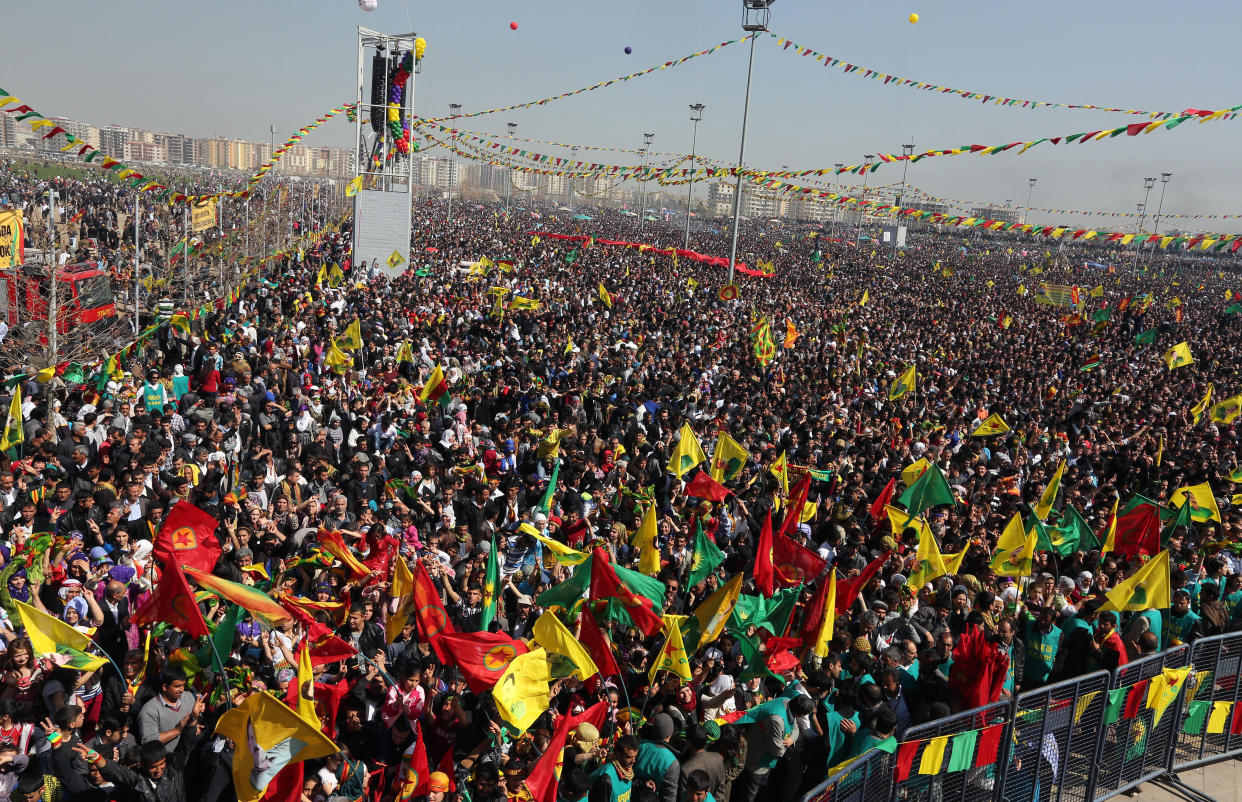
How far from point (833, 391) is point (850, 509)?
6.72m

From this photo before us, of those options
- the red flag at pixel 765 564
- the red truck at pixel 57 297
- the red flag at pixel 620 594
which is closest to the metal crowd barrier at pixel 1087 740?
the red flag at pixel 620 594

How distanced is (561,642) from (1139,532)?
7146mm

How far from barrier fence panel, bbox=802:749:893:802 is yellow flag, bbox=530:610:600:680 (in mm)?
1507

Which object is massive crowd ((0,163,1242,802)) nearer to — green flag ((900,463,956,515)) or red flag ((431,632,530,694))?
red flag ((431,632,530,694))

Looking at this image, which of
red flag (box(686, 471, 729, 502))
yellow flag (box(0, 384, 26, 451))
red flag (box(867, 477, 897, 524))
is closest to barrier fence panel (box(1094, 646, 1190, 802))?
red flag (box(867, 477, 897, 524))

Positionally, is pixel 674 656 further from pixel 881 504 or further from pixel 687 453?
pixel 687 453

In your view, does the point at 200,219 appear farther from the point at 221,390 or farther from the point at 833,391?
the point at 833,391

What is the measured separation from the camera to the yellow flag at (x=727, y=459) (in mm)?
11352

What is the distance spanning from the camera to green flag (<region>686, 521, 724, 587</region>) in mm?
8383

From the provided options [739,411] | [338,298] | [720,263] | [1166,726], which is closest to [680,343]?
[739,411]

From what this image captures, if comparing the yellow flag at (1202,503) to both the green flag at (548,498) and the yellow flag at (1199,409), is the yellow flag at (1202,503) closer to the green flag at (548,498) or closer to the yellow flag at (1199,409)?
the yellow flag at (1199,409)

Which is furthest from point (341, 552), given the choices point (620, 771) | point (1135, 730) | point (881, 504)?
point (1135, 730)

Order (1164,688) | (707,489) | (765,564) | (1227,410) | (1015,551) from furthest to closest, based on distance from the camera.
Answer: (1227,410) < (707,489) < (1015,551) < (765,564) < (1164,688)

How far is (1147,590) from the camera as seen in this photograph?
737 cm
